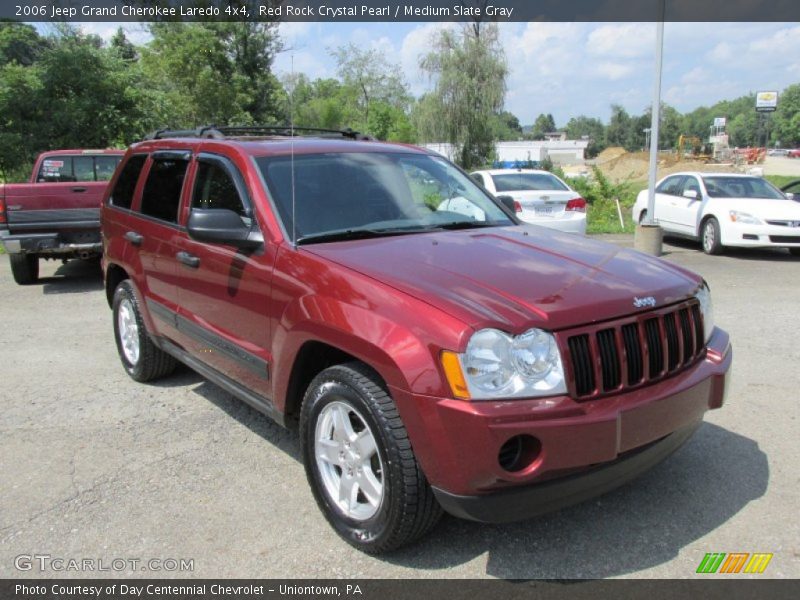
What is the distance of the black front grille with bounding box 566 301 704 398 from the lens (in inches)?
103

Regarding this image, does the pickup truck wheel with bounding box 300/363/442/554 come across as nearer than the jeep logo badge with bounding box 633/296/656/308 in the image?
Yes

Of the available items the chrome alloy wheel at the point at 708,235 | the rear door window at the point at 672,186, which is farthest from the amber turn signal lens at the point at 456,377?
the rear door window at the point at 672,186

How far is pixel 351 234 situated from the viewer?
3.53 meters

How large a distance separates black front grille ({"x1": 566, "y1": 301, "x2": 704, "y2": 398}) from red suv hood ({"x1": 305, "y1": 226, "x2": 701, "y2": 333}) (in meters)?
0.06

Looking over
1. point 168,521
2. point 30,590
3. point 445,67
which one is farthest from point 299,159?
point 445,67

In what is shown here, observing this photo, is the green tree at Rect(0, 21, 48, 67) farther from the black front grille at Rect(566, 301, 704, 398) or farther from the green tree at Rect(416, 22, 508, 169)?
the black front grille at Rect(566, 301, 704, 398)

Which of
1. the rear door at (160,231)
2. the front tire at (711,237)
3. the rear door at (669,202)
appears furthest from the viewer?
the rear door at (669,202)

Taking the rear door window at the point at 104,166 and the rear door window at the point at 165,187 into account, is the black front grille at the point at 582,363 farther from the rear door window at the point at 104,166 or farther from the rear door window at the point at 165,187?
the rear door window at the point at 104,166

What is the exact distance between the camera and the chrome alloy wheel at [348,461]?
289 centimetres

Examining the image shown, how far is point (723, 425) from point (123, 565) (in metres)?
3.57

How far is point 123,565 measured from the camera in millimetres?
2939

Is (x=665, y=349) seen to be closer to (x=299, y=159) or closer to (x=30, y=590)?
(x=299, y=159)

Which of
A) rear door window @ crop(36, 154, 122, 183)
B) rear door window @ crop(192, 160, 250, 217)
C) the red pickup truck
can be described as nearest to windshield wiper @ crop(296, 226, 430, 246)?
rear door window @ crop(192, 160, 250, 217)

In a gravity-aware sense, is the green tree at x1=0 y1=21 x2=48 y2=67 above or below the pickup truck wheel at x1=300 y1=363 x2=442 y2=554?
above
